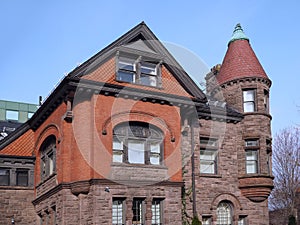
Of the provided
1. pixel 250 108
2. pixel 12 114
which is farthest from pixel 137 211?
pixel 12 114

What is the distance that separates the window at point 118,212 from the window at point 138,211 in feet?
1.92

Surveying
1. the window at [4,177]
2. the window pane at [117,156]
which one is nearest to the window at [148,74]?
the window pane at [117,156]

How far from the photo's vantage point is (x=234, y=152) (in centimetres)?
2677

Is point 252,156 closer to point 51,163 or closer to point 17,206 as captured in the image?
point 51,163

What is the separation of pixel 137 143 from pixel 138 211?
3067 mm

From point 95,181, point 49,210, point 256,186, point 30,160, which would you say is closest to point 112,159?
point 95,181

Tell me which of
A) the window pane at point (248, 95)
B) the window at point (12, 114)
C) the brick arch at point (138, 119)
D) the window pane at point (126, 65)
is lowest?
the brick arch at point (138, 119)

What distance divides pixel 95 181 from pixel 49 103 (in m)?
5.67

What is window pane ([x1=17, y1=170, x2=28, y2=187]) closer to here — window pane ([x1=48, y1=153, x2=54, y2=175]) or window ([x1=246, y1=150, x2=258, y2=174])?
window pane ([x1=48, y1=153, x2=54, y2=175])

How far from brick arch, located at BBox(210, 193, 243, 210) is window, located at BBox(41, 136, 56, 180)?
8620 mm

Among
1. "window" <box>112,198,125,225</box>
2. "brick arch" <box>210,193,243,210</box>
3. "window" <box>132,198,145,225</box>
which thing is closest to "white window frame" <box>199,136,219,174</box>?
"brick arch" <box>210,193,243,210</box>

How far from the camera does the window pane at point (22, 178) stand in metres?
25.9

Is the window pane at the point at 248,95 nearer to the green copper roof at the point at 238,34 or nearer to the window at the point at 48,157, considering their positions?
the green copper roof at the point at 238,34

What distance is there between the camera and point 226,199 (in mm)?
25516
